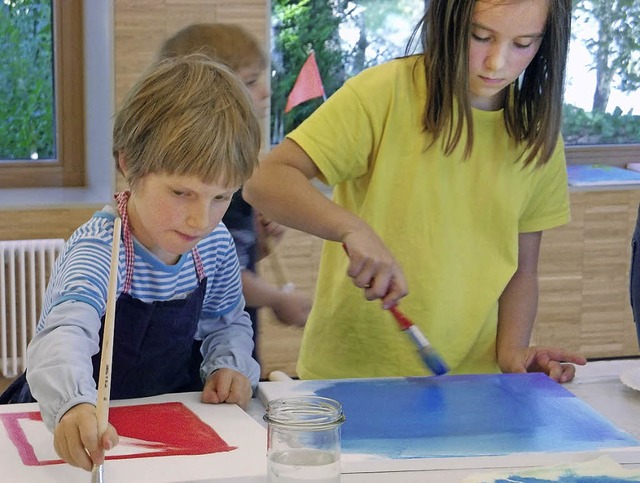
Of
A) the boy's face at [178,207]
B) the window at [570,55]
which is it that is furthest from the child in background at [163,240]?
the window at [570,55]

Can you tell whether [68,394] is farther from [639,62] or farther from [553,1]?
[639,62]

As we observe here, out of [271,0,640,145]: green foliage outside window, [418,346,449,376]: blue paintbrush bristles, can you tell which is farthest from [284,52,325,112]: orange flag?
[418,346,449,376]: blue paintbrush bristles

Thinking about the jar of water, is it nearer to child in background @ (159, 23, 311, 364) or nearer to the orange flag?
child in background @ (159, 23, 311, 364)

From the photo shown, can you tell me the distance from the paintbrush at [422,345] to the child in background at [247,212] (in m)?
0.42

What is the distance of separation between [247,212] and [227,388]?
0.65 meters

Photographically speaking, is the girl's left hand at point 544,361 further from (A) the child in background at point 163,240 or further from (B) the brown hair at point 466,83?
(A) the child in background at point 163,240

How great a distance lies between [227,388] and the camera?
4.64 feet

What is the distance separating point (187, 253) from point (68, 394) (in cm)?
38

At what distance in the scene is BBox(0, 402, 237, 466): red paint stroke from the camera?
1222 mm

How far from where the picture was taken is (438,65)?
158 cm

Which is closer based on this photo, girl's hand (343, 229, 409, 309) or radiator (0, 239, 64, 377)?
girl's hand (343, 229, 409, 309)

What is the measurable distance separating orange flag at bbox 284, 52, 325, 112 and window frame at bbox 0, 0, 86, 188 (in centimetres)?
76

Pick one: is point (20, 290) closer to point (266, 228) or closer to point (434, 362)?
point (266, 228)

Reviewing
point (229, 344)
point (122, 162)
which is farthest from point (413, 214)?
point (122, 162)
